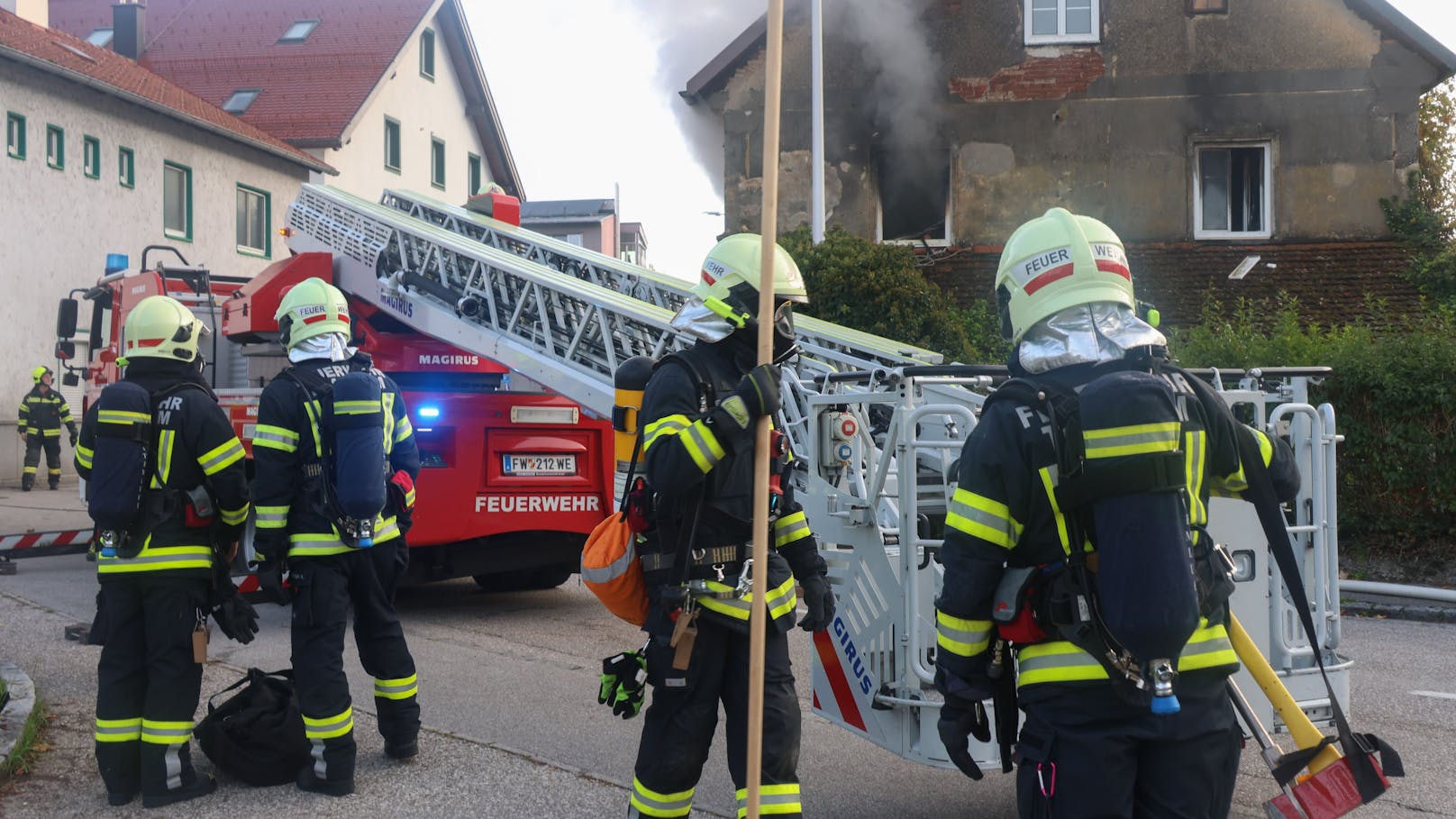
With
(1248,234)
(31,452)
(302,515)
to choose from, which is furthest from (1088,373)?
(31,452)

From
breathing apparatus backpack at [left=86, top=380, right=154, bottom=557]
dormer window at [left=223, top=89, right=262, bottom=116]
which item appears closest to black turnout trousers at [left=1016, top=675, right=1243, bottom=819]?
breathing apparatus backpack at [left=86, top=380, right=154, bottom=557]

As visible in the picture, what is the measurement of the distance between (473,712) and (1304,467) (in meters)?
3.71

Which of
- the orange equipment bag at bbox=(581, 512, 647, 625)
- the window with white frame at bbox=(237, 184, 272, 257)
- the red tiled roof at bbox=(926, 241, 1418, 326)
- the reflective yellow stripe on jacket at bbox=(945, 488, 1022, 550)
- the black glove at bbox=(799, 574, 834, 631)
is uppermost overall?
the window with white frame at bbox=(237, 184, 272, 257)

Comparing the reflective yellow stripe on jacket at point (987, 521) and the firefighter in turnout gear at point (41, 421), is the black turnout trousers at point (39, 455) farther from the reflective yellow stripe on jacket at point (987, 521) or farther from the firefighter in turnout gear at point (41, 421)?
the reflective yellow stripe on jacket at point (987, 521)

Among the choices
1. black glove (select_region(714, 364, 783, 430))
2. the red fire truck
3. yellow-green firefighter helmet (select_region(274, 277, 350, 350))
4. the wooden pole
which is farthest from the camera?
the red fire truck

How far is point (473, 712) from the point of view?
6.02 meters

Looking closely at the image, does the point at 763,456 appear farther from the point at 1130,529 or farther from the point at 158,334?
the point at 158,334

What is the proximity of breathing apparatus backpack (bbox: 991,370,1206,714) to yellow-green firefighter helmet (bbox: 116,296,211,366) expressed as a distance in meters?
3.63

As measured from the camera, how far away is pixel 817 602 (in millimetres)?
3873

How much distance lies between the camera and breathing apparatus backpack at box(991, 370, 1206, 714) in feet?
8.26

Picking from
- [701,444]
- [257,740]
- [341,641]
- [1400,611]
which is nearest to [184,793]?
[257,740]

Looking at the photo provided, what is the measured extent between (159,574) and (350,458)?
79 cm

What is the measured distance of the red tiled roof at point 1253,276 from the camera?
56.5 feet

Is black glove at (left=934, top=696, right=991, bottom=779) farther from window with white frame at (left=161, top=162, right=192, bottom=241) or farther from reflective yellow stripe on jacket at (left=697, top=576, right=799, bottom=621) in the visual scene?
window with white frame at (left=161, top=162, right=192, bottom=241)
